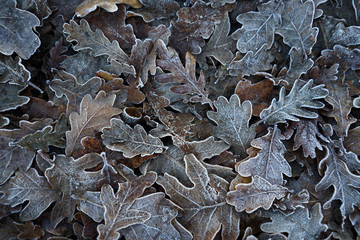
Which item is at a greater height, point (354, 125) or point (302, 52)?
point (302, 52)

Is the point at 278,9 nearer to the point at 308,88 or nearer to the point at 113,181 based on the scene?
the point at 308,88

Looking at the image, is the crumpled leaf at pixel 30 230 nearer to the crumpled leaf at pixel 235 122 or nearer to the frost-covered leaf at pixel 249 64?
the crumpled leaf at pixel 235 122

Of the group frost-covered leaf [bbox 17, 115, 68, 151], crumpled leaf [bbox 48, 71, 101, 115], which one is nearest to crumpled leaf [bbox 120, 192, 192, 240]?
frost-covered leaf [bbox 17, 115, 68, 151]

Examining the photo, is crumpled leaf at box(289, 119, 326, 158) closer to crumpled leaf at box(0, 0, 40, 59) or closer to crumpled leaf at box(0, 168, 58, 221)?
crumpled leaf at box(0, 168, 58, 221)

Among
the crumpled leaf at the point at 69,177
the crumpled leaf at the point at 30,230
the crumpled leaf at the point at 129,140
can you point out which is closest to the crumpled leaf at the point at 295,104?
the crumpled leaf at the point at 129,140

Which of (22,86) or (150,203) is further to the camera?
(22,86)

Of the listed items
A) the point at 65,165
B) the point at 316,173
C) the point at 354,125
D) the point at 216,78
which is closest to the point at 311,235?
the point at 316,173
